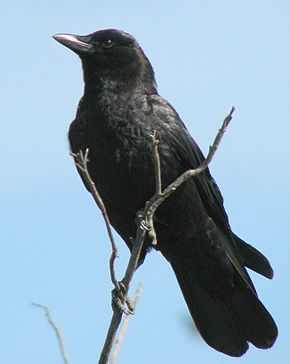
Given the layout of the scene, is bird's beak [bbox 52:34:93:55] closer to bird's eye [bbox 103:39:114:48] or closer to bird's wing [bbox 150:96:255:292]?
bird's eye [bbox 103:39:114:48]

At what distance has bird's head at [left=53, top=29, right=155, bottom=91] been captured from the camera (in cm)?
720

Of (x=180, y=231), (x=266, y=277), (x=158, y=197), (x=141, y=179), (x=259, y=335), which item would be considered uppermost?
(x=158, y=197)

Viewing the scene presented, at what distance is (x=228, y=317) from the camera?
7.62 meters

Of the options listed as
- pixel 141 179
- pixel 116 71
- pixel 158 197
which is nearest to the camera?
pixel 158 197

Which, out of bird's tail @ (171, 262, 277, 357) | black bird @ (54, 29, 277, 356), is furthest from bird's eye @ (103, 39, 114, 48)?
bird's tail @ (171, 262, 277, 357)

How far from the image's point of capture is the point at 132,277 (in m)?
5.16

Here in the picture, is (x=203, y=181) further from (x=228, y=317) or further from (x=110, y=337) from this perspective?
(x=110, y=337)

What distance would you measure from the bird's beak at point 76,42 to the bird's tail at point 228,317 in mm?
1752

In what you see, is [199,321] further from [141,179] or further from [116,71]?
[116,71]

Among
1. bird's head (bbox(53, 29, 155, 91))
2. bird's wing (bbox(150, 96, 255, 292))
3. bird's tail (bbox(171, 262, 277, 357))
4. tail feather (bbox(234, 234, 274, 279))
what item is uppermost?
bird's head (bbox(53, 29, 155, 91))

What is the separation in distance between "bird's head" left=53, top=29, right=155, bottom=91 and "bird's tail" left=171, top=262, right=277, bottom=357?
147cm

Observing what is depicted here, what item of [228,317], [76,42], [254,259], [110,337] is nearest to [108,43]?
[76,42]

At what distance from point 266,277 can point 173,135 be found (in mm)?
1361

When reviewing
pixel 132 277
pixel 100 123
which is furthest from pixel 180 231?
pixel 132 277
